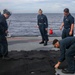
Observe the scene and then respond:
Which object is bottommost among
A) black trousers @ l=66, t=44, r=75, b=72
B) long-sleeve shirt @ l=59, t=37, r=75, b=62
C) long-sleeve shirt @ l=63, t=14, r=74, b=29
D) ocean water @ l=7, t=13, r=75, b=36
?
ocean water @ l=7, t=13, r=75, b=36

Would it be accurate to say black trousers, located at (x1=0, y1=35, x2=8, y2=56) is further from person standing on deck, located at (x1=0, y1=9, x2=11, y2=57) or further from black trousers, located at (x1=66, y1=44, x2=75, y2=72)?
black trousers, located at (x1=66, y1=44, x2=75, y2=72)

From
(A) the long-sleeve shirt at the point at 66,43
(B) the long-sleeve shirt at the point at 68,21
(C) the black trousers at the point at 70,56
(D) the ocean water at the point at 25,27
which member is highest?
(B) the long-sleeve shirt at the point at 68,21

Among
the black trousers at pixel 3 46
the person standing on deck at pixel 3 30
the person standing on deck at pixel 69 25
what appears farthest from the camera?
the person standing on deck at pixel 69 25

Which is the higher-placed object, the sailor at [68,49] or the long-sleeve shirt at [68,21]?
the long-sleeve shirt at [68,21]

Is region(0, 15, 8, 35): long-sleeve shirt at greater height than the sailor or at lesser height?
greater

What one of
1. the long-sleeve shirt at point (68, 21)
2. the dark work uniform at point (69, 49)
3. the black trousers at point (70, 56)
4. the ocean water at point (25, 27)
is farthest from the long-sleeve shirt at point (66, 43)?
the ocean water at point (25, 27)

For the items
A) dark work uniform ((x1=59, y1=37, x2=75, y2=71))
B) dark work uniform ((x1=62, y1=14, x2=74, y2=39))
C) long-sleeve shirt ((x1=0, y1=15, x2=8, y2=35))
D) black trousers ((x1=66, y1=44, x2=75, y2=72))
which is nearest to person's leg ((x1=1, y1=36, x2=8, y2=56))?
long-sleeve shirt ((x1=0, y1=15, x2=8, y2=35))

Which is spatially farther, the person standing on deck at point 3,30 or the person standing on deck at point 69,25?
the person standing on deck at point 69,25

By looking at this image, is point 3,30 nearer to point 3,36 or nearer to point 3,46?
point 3,36

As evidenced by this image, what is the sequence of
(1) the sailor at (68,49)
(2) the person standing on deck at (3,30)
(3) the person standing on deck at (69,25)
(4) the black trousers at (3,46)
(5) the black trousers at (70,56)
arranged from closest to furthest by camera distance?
(1) the sailor at (68,49), (5) the black trousers at (70,56), (2) the person standing on deck at (3,30), (4) the black trousers at (3,46), (3) the person standing on deck at (69,25)

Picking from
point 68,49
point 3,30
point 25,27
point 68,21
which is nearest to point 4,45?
point 3,30

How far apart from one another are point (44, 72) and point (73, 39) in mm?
1352

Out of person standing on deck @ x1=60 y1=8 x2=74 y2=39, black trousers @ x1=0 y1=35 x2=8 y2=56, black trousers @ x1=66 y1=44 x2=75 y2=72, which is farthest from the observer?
person standing on deck @ x1=60 y1=8 x2=74 y2=39

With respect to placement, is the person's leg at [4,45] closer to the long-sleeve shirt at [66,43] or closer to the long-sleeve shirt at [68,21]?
the long-sleeve shirt at [68,21]
